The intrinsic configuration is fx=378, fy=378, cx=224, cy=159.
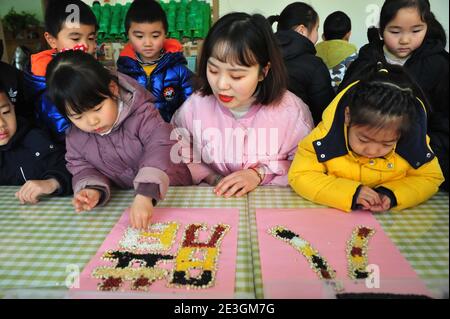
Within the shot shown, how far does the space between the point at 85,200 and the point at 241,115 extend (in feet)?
1.70

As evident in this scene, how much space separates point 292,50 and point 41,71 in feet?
3.14

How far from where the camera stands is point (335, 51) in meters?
2.11

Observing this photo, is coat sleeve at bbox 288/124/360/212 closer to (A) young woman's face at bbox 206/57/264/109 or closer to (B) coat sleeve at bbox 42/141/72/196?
(A) young woman's face at bbox 206/57/264/109

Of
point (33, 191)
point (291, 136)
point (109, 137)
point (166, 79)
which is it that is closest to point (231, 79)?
point (291, 136)

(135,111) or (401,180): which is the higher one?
(135,111)

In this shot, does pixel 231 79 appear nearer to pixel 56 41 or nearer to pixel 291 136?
pixel 291 136

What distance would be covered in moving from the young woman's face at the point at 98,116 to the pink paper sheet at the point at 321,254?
45 cm

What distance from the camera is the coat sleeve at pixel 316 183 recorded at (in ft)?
2.91

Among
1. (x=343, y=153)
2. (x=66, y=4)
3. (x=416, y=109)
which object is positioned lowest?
(x=343, y=153)

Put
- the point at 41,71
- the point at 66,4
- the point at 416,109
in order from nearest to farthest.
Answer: the point at 416,109 → the point at 41,71 → the point at 66,4

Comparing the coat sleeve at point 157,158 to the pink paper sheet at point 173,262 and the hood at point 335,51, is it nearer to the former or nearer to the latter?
the pink paper sheet at point 173,262
